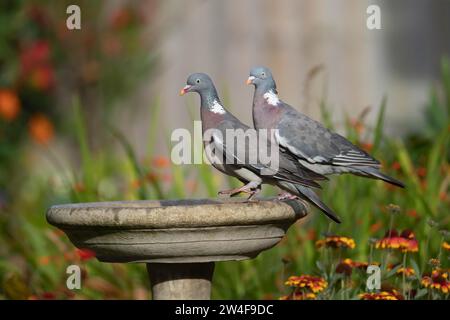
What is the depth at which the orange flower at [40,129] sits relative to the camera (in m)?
6.82

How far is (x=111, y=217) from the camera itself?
281 centimetres

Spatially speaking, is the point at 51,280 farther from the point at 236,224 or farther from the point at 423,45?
the point at 423,45

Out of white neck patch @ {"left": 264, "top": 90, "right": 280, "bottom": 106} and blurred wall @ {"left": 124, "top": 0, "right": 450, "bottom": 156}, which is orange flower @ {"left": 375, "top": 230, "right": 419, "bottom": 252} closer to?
white neck patch @ {"left": 264, "top": 90, "right": 280, "bottom": 106}

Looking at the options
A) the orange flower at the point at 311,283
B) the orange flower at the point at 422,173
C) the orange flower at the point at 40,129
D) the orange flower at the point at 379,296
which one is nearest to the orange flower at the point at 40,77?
the orange flower at the point at 40,129

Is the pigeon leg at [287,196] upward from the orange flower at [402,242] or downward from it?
upward

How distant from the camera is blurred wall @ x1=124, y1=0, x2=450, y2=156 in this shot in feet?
23.7

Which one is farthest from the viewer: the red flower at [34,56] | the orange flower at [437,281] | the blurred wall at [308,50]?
the blurred wall at [308,50]

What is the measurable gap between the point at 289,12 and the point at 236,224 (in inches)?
184

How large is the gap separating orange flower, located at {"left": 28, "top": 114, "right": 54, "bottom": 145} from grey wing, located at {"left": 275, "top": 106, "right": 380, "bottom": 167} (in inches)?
157

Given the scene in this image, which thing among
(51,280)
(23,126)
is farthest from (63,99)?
(51,280)

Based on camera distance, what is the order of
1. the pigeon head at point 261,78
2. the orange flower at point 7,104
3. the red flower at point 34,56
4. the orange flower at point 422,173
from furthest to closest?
the red flower at point 34,56
the orange flower at point 7,104
the orange flower at point 422,173
the pigeon head at point 261,78

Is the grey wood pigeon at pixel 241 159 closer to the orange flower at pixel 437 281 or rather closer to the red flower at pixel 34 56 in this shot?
the orange flower at pixel 437 281

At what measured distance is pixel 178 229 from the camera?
2836mm

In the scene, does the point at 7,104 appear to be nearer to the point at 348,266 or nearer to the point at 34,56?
the point at 34,56
